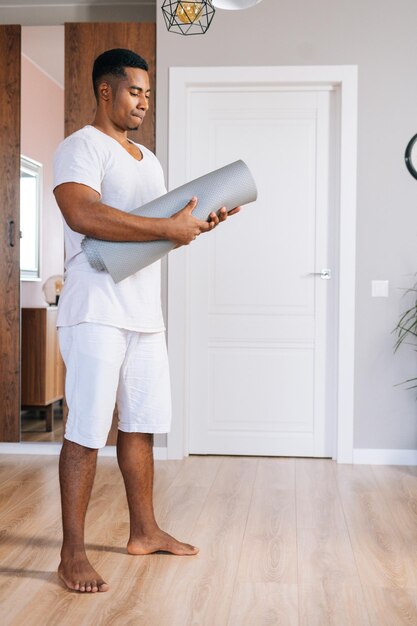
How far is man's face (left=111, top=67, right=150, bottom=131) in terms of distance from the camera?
7.82 feet

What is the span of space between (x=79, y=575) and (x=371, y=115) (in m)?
2.85

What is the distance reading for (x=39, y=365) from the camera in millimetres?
4922

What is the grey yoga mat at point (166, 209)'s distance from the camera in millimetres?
2291

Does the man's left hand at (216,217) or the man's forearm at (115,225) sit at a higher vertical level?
the man's left hand at (216,217)

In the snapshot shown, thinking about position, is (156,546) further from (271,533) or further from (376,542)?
(376,542)

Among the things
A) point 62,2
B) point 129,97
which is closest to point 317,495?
point 129,97

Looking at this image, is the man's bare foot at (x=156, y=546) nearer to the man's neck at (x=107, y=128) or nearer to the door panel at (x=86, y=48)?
the man's neck at (x=107, y=128)

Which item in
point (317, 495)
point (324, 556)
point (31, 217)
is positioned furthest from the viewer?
point (31, 217)

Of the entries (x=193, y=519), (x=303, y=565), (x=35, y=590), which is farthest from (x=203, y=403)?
(x=35, y=590)

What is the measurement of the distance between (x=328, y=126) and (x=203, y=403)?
160 centimetres

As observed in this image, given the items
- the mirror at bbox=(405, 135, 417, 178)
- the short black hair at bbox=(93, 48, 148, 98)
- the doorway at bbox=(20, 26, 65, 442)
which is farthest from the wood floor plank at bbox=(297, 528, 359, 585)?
the doorway at bbox=(20, 26, 65, 442)

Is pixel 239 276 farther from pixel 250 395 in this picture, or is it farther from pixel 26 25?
pixel 26 25

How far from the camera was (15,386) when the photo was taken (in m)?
4.43

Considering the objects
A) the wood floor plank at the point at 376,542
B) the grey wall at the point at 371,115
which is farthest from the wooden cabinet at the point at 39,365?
the wood floor plank at the point at 376,542
